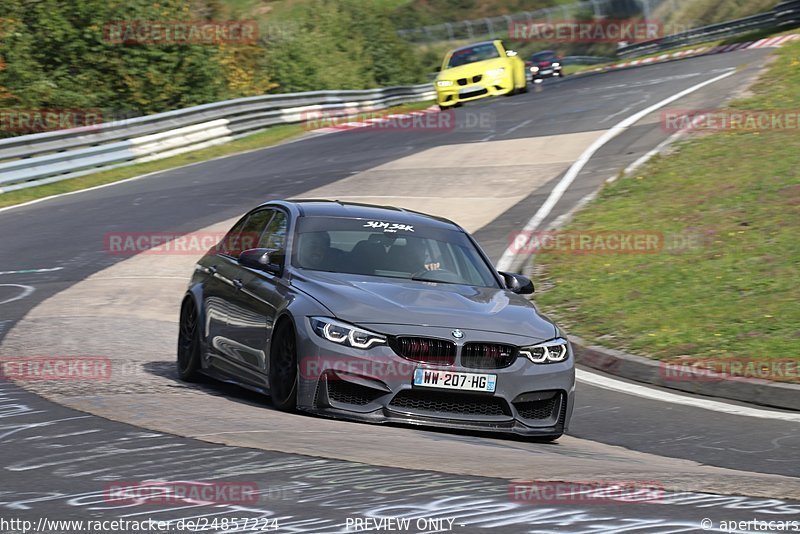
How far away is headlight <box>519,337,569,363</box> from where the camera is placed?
8.45 metres

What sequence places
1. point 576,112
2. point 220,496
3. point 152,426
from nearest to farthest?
point 220,496
point 152,426
point 576,112

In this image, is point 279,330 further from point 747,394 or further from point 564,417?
point 747,394

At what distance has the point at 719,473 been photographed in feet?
24.6

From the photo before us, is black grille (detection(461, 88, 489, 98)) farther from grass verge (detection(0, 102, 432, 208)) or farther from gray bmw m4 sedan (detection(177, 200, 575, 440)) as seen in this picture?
gray bmw m4 sedan (detection(177, 200, 575, 440))

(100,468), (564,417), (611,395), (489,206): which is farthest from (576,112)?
(100,468)

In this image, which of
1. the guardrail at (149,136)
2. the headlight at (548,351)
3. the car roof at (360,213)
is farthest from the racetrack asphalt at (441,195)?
the guardrail at (149,136)

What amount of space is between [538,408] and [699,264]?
258 inches

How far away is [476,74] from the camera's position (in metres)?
37.2

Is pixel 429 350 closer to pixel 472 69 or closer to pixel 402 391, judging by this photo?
pixel 402 391

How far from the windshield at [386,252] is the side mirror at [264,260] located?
0.38 ft

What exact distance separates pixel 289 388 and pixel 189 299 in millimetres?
2513

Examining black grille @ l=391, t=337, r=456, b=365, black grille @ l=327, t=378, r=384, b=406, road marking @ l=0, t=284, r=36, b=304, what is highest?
black grille @ l=391, t=337, r=456, b=365

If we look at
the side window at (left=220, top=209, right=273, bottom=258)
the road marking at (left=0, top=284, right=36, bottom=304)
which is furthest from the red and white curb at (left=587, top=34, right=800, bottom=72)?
the side window at (left=220, top=209, right=273, bottom=258)

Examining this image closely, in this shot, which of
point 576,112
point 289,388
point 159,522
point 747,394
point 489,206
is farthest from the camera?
point 576,112
